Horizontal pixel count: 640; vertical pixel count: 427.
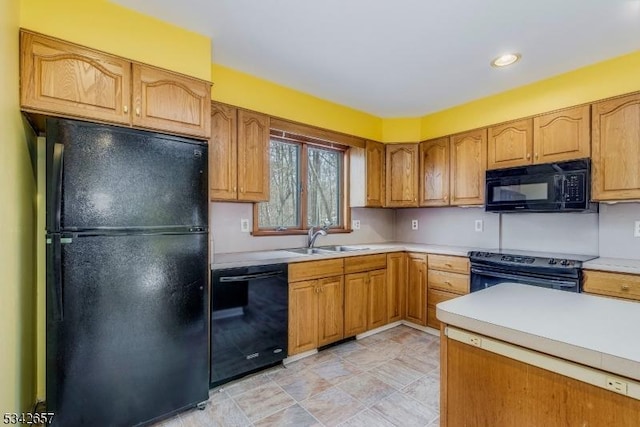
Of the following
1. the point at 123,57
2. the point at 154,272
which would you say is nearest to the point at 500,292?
the point at 154,272

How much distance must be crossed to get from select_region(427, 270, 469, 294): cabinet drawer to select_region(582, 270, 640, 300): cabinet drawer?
0.88 m

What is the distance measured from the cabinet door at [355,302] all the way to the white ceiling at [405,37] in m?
1.83

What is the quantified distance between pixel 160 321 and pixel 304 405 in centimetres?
105

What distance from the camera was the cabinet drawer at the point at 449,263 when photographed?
2.91 metres

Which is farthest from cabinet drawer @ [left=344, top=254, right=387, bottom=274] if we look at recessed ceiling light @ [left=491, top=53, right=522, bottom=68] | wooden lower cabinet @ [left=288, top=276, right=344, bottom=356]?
recessed ceiling light @ [left=491, top=53, right=522, bottom=68]

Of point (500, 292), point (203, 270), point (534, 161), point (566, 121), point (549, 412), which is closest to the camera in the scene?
point (549, 412)

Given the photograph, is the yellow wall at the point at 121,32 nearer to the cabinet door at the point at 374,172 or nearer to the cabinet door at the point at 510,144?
the cabinet door at the point at 374,172

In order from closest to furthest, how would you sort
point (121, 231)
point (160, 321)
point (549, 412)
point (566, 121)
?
point (549, 412)
point (121, 231)
point (160, 321)
point (566, 121)

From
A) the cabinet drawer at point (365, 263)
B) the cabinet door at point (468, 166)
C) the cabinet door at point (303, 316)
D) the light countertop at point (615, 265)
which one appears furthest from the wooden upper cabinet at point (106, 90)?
the light countertop at point (615, 265)

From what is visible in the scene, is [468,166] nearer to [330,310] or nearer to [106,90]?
[330,310]

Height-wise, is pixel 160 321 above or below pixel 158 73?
below

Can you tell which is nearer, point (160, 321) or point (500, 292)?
point (500, 292)

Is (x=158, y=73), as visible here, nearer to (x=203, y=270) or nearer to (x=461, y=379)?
(x=203, y=270)

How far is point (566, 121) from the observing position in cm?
254
